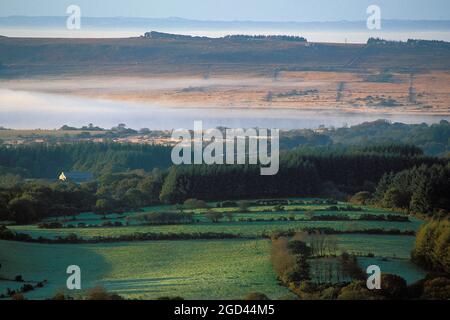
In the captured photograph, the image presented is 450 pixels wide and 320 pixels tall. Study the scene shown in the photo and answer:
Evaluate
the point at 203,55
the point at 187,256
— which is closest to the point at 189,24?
the point at 203,55

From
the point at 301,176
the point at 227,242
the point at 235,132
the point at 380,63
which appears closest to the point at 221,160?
the point at 301,176

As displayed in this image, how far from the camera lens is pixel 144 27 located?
5716cm

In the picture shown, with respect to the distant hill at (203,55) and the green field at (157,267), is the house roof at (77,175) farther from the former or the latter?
the green field at (157,267)

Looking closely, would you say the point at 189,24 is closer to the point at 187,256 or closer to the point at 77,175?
the point at 77,175

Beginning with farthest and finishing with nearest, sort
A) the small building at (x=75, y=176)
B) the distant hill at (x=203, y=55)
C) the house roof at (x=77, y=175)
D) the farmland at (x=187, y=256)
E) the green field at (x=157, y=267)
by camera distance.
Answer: the distant hill at (x=203, y=55)
the house roof at (x=77, y=175)
the small building at (x=75, y=176)
the farmland at (x=187, y=256)
the green field at (x=157, y=267)

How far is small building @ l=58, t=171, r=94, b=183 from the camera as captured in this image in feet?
120

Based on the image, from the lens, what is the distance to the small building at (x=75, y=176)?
3668cm

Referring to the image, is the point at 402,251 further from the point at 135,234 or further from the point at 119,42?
the point at 119,42

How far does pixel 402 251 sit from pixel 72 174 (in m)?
20.7

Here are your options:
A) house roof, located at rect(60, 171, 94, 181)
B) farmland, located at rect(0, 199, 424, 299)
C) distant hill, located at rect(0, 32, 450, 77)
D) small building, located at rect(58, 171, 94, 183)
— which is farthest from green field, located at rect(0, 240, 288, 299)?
distant hill, located at rect(0, 32, 450, 77)

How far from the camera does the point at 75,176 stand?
1481 inches

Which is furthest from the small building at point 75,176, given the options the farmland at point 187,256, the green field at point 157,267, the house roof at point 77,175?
the green field at point 157,267

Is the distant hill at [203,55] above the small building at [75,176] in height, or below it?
above

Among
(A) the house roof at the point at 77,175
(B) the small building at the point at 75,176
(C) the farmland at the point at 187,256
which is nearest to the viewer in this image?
(C) the farmland at the point at 187,256
